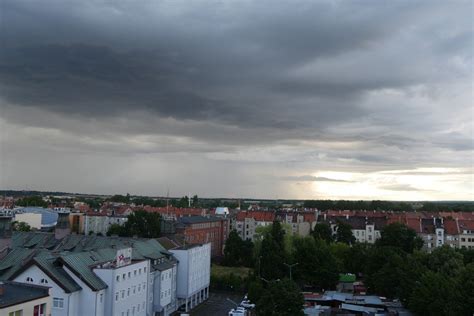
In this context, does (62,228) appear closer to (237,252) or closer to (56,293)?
(56,293)

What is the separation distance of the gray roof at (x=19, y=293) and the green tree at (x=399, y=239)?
284ft

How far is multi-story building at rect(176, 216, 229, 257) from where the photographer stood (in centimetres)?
10925

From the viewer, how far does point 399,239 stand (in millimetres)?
105812

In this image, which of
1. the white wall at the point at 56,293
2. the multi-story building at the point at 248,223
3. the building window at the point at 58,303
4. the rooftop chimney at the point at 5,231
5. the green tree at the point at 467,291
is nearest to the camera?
the white wall at the point at 56,293

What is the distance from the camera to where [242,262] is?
111 meters

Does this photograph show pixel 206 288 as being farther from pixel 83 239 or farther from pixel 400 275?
pixel 400 275

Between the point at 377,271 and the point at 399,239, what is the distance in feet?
97.8

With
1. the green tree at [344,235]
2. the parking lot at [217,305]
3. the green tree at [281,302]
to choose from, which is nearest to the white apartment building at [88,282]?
the green tree at [281,302]

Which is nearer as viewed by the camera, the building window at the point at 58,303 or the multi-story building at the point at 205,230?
the building window at the point at 58,303

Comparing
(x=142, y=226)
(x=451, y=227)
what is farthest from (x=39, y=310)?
(x=451, y=227)

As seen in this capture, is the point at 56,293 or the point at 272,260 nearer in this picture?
the point at 56,293

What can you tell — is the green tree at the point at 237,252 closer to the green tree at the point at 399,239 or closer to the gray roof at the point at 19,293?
the green tree at the point at 399,239

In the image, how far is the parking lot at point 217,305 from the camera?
69.0 m

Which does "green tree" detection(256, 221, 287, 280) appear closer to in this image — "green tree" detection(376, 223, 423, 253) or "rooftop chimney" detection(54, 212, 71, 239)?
"green tree" detection(376, 223, 423, 253)
